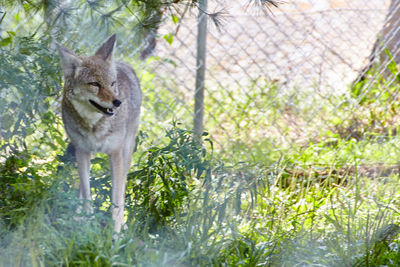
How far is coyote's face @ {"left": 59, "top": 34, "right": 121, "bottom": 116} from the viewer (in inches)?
125

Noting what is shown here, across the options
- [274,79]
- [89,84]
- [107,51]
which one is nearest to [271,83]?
[274,79]

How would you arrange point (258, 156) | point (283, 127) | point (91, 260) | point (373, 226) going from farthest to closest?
point (283, 127) < point (258, 156) < point (373, 226) < point (91, 260)

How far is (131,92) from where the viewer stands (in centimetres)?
390

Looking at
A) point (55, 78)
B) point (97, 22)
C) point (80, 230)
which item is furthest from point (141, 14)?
point (80, 230)

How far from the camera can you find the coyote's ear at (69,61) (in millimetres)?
3174

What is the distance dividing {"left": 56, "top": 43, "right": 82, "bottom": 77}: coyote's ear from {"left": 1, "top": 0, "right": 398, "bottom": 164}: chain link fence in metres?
1.88

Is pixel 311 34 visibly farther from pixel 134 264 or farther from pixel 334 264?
pixel 134 264

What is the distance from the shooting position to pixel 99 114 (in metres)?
3.35

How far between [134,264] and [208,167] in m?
1.06

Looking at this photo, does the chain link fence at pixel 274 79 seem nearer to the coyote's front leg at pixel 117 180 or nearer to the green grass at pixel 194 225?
the green grass at pixel 194 225

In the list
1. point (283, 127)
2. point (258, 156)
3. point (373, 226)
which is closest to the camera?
point (373, 226)

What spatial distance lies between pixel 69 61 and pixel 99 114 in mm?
377

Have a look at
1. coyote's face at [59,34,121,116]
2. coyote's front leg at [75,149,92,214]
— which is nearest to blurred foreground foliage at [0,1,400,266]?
coyote's front leg at [75,149,92,214]

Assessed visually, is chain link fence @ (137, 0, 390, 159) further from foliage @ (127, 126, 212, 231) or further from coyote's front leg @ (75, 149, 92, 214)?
coyote's front leg @ (75, 149, 92, 214)
